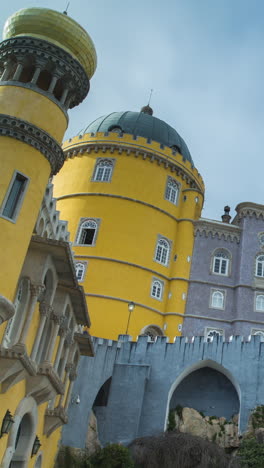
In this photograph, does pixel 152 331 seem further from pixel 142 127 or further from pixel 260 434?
pixel 142 127

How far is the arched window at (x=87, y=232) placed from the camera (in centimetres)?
3500

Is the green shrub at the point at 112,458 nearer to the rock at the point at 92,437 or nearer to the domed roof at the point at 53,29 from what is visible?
the rock at the point at 92,437

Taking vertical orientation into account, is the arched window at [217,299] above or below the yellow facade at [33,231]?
above

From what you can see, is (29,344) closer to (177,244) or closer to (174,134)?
(177,244)

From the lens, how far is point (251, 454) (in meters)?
22.3

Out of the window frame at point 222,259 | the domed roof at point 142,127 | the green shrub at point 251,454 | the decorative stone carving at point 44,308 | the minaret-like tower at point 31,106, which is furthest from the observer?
the domed roof at point 142,127

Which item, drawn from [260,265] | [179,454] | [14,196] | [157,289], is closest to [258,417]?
[179,454]

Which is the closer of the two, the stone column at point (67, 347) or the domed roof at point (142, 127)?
the stone column at point (67, 347)

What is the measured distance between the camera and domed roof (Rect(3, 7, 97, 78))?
52.3 feet

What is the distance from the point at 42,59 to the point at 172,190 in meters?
23.3

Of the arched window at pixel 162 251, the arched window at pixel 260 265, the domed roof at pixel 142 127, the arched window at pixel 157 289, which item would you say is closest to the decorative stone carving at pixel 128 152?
the domed roof at pixel 142 127

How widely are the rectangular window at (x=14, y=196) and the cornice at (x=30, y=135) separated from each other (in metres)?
1.06

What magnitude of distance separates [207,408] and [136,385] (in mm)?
4053

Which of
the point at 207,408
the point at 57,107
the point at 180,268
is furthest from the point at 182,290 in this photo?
the point at 57,107
